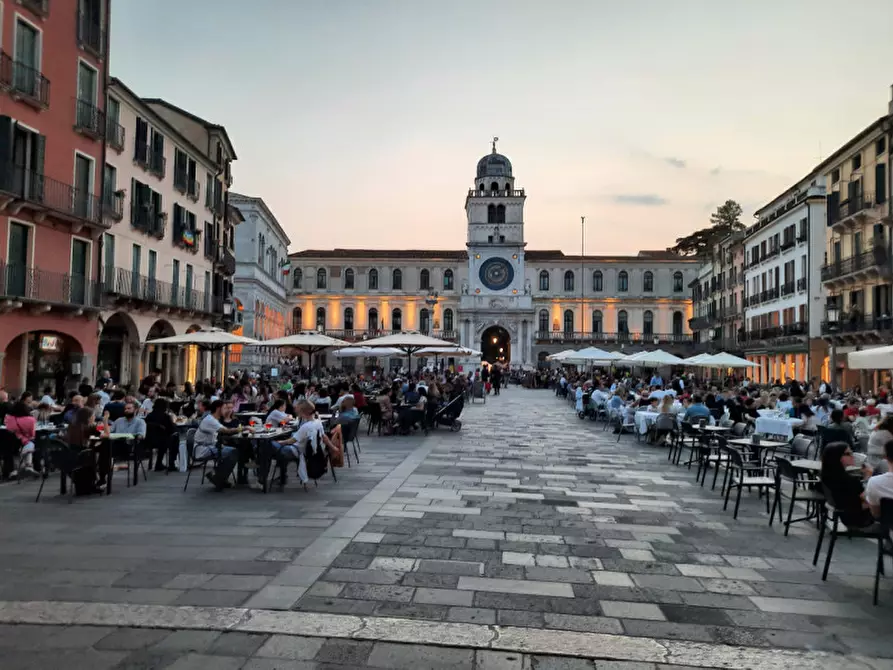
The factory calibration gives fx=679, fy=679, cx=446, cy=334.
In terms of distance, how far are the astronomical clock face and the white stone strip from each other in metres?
71.1

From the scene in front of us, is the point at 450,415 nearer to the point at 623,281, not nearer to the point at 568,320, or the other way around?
the point at 568,320

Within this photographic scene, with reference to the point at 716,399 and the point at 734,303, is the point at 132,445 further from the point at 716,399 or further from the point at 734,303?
the point at 734,303

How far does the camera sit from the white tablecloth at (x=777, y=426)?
13.6 metres

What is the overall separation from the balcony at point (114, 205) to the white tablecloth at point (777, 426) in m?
19.6

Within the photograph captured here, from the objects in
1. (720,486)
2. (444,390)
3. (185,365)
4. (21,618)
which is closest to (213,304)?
(185,365)

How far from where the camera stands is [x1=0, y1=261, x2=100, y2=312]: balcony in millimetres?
16734

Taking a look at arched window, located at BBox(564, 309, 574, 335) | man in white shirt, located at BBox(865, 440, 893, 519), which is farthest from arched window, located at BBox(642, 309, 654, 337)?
man in white shirt, located at BBox(865, 440, 893, 519)

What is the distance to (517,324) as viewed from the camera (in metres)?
74.2

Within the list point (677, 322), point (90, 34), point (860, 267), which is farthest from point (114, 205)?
point (677, 322)

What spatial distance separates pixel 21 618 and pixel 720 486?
9511 millimetres

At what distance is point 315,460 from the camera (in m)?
10.1

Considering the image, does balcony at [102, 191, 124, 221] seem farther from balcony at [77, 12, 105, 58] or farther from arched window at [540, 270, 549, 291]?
arched window at [540, 270, 549, 291]

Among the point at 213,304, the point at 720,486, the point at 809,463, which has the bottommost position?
the point at 720,486

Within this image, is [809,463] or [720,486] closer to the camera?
[809,463]
